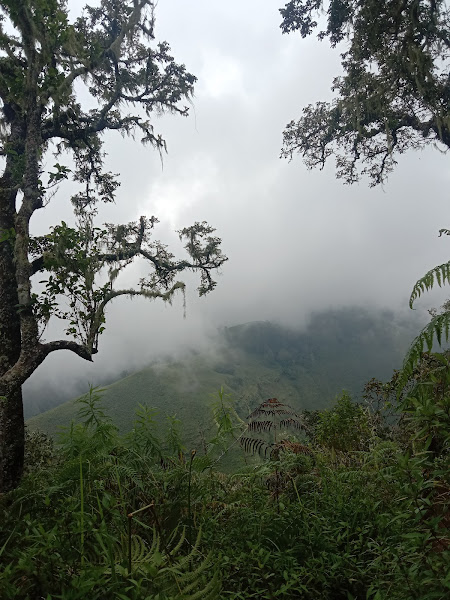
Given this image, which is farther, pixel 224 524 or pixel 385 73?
pixel 385 73

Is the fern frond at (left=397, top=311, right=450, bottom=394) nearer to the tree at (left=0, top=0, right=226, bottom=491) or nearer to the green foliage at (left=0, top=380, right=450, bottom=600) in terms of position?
the green foliage at (left=0, top=380, right=450, bottom=600)

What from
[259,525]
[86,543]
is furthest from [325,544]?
[86,543]

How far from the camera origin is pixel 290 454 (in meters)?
3.86

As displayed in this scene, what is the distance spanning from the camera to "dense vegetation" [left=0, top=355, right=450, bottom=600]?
1744mm

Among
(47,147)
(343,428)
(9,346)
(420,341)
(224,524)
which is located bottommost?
(343,428)

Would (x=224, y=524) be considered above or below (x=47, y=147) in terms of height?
below

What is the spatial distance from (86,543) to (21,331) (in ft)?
24.4

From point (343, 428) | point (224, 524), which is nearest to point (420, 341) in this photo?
point (224, 524)

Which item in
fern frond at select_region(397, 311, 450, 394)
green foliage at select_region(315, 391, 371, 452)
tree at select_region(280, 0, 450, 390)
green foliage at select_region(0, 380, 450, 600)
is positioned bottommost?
green foliage at select_region(315, 391, 371, 452)

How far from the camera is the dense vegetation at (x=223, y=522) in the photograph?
1744 mm

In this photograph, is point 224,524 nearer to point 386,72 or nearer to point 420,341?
point 420,341

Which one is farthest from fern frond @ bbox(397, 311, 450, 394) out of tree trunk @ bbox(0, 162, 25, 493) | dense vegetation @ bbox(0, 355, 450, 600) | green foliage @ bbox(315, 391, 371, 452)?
tree trunk @ bbox(0, 162, 25, 493)

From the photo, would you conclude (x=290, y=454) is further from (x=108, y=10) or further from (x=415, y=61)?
(x=108, y=10)

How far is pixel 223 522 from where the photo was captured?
10.6 feet
